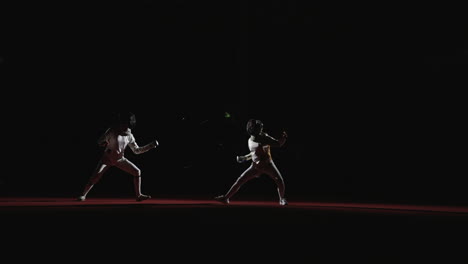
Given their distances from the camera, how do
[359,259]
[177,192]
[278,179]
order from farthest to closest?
[177,192] < [278,179] < [359,259]

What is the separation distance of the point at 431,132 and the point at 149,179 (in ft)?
29.7

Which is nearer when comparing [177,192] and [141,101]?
[177,192]

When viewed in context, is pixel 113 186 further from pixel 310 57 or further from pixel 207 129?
pixel 310 57

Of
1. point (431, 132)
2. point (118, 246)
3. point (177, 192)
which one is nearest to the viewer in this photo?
point (118, 246)

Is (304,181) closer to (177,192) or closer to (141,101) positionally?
(177,192)

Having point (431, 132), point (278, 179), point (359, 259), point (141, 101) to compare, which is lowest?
point (359, 259)

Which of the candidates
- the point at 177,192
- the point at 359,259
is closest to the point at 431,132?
the point at 177,192

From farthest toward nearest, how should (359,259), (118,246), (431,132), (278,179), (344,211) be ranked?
(431,132), (278,179), (344,211), (118,246), (359,259)

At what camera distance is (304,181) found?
58.2 feet

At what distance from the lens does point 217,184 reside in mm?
17906

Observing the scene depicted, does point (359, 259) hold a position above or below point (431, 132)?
below

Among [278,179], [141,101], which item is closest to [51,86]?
[141,101]

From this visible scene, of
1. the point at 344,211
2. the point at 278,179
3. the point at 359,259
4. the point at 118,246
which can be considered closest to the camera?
the point at 359,259

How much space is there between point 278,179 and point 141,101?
7463 millimetres
